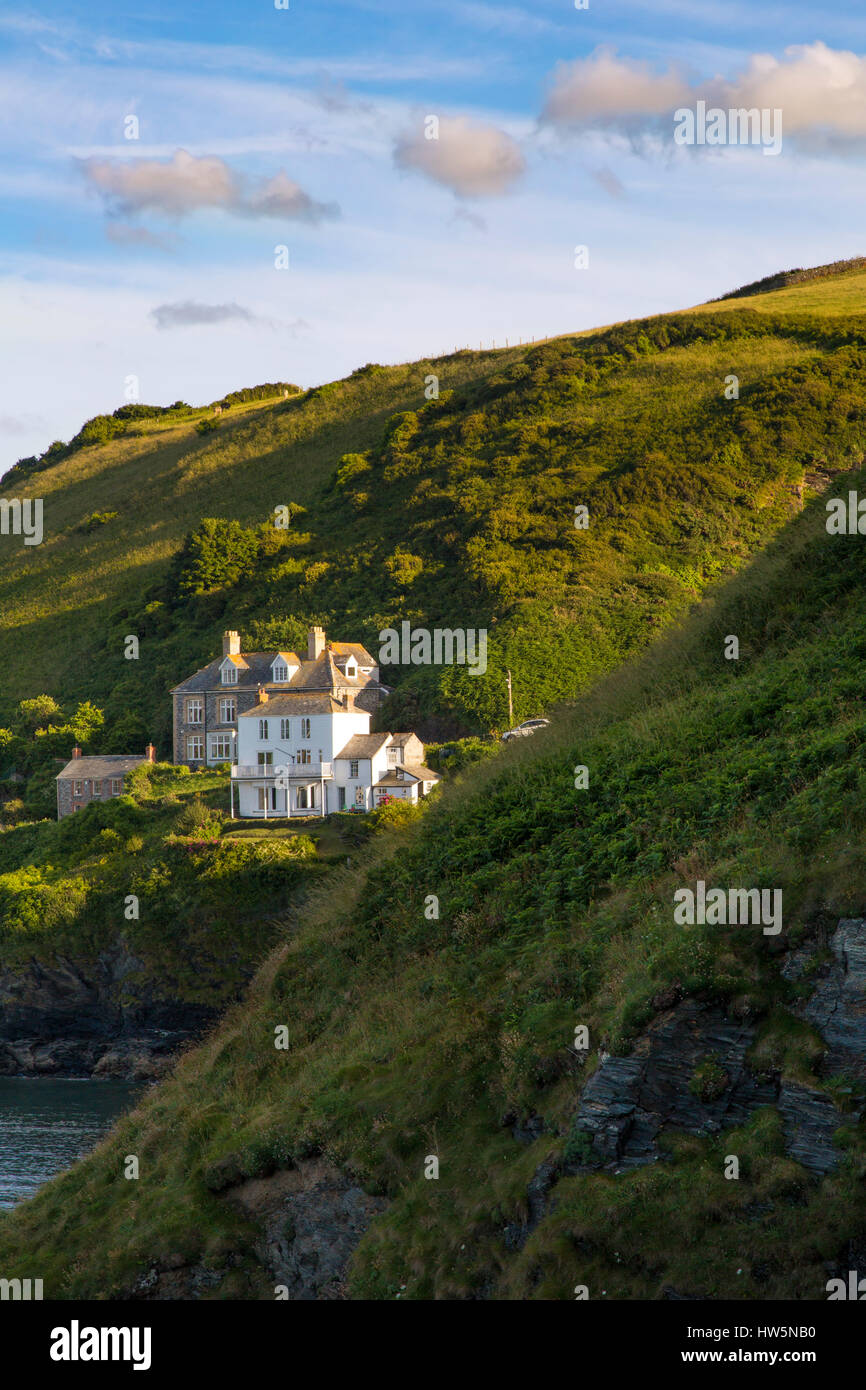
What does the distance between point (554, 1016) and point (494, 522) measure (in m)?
80.7

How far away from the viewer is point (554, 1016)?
19266mm

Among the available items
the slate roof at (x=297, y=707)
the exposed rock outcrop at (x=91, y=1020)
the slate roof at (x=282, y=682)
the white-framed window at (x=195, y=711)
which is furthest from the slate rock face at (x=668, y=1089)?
the white-framed window at (x=195, y=711)

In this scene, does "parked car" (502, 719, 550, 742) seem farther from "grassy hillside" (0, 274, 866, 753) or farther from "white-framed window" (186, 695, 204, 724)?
"white-framed window" (186, 695, 204, 724)

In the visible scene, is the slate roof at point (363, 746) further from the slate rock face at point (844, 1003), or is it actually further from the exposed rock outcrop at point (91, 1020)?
the slate rock face at point (844, 1003)

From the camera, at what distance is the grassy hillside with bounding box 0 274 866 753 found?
290 ft

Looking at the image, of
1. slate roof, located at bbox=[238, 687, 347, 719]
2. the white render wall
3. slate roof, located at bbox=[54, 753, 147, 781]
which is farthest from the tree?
the white render wall

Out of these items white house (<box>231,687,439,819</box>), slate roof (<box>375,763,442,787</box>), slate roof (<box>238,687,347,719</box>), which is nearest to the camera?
slate roof (<box>375,763,442,787</box>)

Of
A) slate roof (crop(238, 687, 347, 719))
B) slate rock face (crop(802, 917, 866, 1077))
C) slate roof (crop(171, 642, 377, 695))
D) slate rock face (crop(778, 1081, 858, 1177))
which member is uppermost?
slate roof (crop(171, 642, 377, 695))

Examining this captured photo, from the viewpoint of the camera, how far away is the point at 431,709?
7738cm

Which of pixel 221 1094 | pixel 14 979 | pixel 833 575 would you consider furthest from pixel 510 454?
→ pixel 221 1094

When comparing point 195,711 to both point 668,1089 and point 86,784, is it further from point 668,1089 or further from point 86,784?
point 668,1089

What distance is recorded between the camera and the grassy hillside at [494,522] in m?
88.2

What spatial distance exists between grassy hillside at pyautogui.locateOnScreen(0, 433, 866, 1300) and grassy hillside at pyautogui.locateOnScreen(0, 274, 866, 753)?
4602 cm

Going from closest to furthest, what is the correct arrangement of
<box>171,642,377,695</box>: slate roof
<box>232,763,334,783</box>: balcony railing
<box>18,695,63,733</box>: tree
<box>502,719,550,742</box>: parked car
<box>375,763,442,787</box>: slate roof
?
<box>502,719,550,742</box>: parked car → <box>375,763,442,787</box>: slate roof → <box>232,763,334,783</box>: balcony railing → <box>171,642,377,695</box>: slate roof → <box>18,695,63,733</box>: tree
